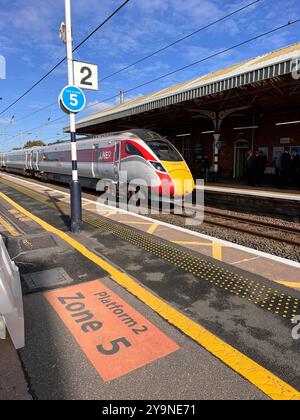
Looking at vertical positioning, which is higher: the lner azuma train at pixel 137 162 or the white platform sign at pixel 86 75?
the white platform sign at pixel 86 75

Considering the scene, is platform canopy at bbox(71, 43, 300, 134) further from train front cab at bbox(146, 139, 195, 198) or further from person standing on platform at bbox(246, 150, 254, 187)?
train front cab at bbox(146, 139, 195, 198)

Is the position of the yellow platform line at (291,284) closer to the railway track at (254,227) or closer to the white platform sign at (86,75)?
the railway track at (254,227)

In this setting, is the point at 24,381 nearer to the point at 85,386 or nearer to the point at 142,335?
the point at 85,386

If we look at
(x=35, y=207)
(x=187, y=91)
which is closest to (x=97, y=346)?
(x=35, y=207)

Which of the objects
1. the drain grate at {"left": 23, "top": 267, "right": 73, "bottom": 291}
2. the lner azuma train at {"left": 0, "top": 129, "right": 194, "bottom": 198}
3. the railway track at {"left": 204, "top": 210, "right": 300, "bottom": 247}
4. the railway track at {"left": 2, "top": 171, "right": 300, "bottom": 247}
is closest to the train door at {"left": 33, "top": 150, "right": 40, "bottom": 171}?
the lner azuma train at {"left": 0, "top": 129, "right": 194, "bottom": 198}

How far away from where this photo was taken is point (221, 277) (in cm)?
447

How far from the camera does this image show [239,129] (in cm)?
2041

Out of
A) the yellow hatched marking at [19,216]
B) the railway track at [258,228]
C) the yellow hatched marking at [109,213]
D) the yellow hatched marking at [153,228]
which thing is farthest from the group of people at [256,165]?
the yellow hatched marking at [19,216]

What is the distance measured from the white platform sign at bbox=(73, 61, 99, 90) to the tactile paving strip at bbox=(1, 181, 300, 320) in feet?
11.5

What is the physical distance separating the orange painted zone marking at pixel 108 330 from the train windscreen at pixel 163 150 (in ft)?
23.4

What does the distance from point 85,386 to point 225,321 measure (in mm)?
1643

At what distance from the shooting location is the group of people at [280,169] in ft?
47.0

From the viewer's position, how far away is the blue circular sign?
6.28 m
